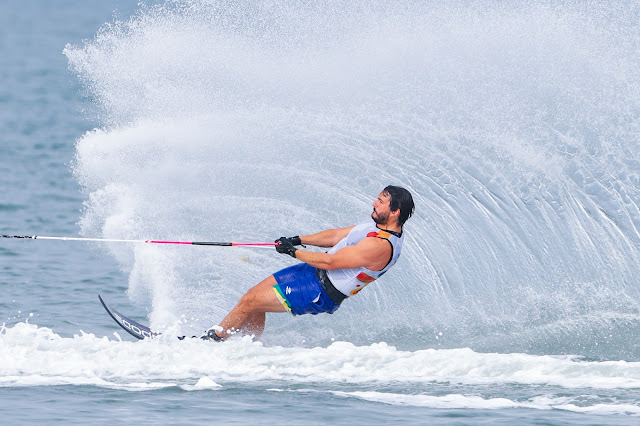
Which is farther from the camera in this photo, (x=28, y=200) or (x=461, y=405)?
(x=28, y=200)

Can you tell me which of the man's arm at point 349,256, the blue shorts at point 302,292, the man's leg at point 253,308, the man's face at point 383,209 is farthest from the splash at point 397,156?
the man's face at point 383,209

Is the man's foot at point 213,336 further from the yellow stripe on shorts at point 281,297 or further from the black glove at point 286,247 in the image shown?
the black glove at point 286,247

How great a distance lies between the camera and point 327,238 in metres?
8.05

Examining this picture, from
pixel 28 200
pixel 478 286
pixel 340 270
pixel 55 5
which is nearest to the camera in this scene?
pixel 340 270

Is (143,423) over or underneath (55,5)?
underneath

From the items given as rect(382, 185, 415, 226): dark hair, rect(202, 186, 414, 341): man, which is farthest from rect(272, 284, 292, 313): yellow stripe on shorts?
rect(382, 185, 415, 226): dark hair

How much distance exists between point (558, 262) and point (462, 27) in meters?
3.28

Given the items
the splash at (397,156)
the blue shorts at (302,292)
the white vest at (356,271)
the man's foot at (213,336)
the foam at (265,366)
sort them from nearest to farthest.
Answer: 1. the foam at (265,366)
2. the white vest at (356,271)
3. the blue shorts at (302,292)
4. the man's foot at (213,336)
5. the splash at (397,156)

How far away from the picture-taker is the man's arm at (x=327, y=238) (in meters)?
8.01

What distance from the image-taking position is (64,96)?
31703 millimetres

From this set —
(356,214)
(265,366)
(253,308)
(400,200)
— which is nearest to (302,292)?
(253,308)

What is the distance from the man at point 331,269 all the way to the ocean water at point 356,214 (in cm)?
27

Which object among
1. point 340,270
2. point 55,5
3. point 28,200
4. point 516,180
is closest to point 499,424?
point 340,270

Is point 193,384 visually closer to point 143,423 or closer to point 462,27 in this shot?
point 143,423
